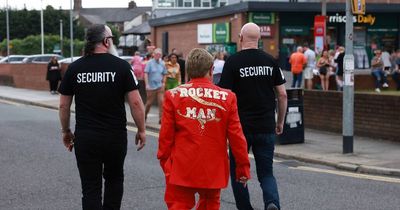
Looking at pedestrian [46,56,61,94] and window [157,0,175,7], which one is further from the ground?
Answer: window [157,0,175,7]

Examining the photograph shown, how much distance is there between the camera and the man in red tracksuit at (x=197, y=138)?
515 cm

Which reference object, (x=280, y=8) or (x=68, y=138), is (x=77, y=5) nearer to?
(x=280, y=8)

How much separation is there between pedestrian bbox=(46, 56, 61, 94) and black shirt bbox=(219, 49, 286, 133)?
2272cm

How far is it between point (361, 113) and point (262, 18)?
2148cm

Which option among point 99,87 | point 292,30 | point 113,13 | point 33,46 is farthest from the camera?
point 113,13

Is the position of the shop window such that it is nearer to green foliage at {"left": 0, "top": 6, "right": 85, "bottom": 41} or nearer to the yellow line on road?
green foliage at {"left": 0, "top": 6, "right": 85, "bottom": 41}

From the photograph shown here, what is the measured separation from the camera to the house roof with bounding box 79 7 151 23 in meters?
125

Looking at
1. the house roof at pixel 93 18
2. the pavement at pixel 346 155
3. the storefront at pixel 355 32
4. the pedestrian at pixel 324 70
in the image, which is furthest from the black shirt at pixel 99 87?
the house roof at pixel 93 18

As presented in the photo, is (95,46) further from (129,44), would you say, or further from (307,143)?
(129,44)

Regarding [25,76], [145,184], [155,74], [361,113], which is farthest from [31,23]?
[145,184]

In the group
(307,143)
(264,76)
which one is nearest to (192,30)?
(307,143)

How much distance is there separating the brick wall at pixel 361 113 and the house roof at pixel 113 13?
111 meters

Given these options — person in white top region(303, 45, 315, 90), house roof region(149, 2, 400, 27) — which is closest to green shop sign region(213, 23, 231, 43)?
house roof region(149, 2, 400, 27)

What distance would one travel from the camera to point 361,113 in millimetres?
13844
